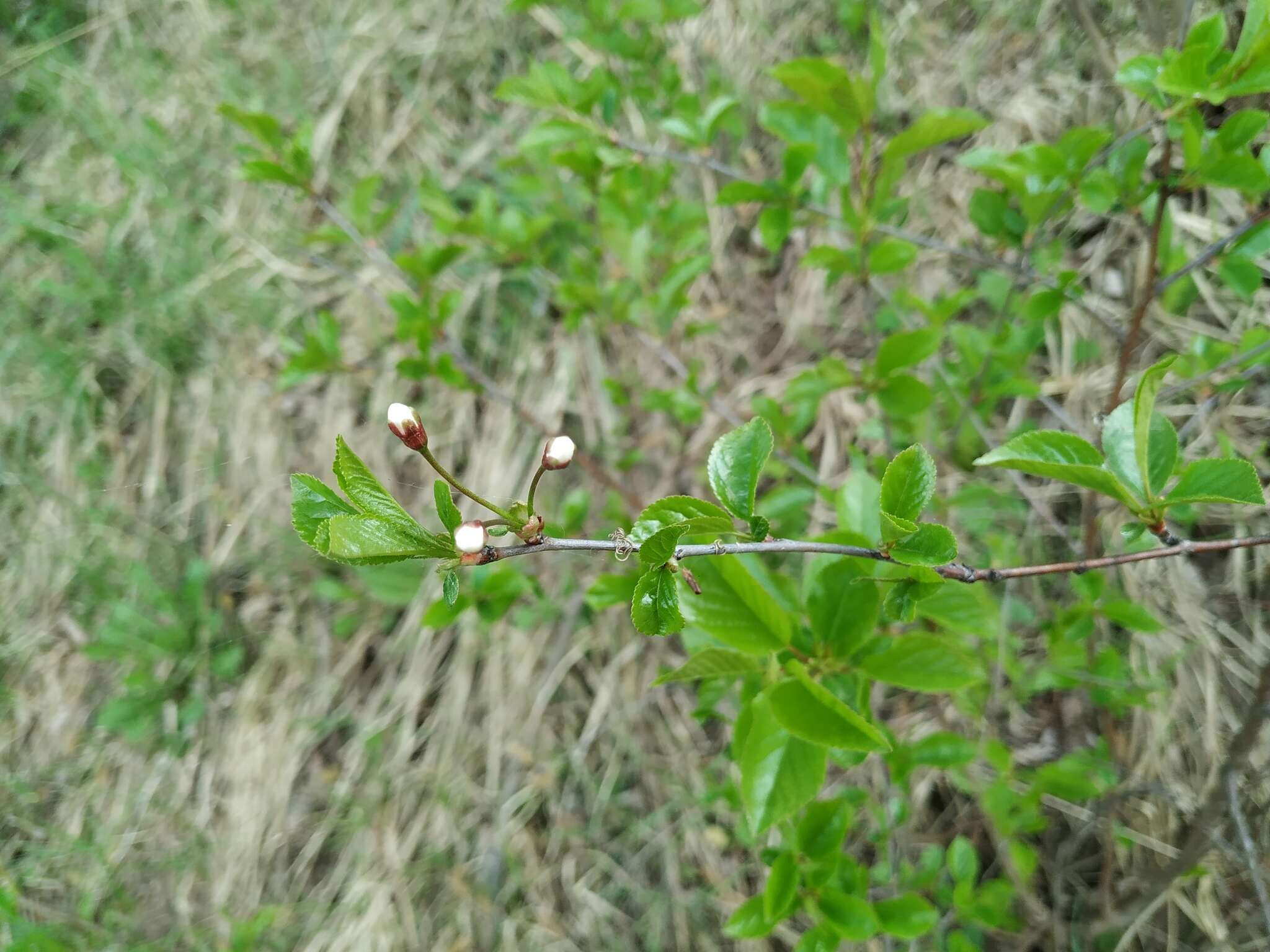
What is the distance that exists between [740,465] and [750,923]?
55cm

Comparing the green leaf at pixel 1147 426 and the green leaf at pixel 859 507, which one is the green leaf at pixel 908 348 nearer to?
the green leaf at pixel 859 507

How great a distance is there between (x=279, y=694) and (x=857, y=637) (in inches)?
63.5

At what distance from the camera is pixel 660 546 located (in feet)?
1.55

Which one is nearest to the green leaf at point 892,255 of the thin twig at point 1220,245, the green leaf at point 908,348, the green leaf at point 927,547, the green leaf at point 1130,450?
the green leaf at point 908,348

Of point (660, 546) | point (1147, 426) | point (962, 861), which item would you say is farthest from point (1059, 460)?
point (962, 861)

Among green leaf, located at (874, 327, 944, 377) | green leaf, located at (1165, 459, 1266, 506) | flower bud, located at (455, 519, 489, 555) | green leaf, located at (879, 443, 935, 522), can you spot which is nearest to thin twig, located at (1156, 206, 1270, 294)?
green leaf, located at (874, 327, 944, 377)

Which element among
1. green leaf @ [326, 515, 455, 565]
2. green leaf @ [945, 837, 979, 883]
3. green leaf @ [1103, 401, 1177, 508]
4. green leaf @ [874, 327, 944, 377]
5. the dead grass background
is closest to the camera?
green leaf @ [326, 515, 455, 565]

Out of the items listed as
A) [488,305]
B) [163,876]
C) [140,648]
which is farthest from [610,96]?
[163,876]

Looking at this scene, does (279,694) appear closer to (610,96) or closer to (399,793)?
(399,793)

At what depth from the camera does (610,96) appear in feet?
3.65

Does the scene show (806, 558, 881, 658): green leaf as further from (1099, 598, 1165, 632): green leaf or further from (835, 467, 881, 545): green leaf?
(1099, 598, 1165, 632): green leaf

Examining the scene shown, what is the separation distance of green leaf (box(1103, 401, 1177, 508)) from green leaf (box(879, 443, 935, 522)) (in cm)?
16

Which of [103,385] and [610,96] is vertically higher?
[610,96]

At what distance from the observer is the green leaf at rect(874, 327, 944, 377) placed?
902 millimetres
